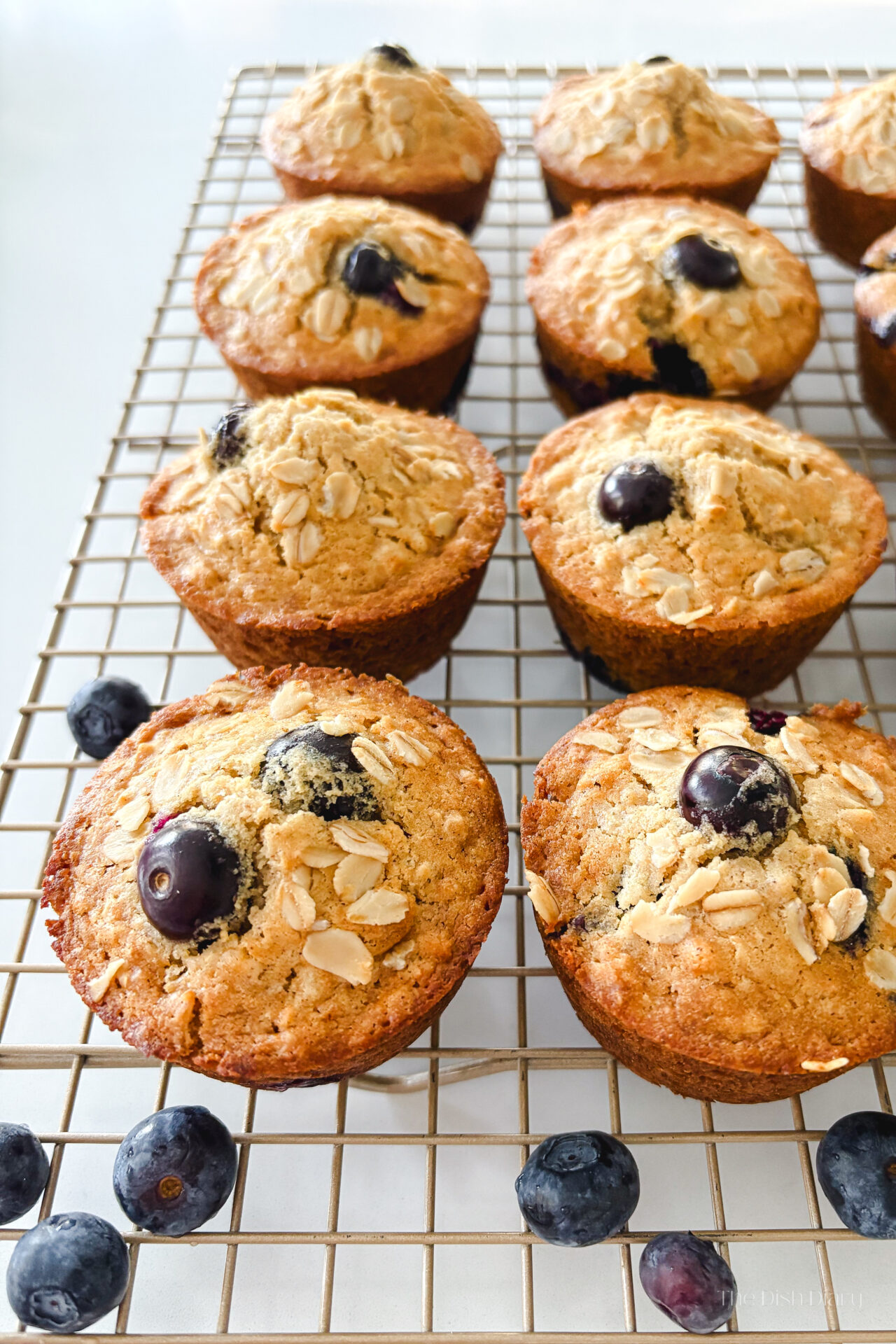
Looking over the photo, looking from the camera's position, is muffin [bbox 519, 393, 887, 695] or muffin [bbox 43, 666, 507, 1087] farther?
muffin [bbox 519, 393, 887, 695]

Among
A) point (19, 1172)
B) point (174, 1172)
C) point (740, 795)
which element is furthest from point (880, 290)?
point (19, 1172)

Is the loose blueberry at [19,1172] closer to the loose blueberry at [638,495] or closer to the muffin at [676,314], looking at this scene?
the loose blueberry at [638,495]

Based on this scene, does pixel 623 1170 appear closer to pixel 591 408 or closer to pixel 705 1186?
pixel 705 1186

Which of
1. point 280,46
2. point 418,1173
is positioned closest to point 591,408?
point 418,1173

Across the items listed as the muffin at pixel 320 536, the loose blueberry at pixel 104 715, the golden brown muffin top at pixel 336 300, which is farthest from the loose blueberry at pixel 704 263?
the loose blueberry at pixel 104 715

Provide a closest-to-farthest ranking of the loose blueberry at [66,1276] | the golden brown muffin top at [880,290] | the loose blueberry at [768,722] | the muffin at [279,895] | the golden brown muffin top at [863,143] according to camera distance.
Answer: the loose blueberry at [66,1276], the muffin at [279,895], the loose blueberry at [768,722], the golden brown muffin top at [880,290], the golden brown muffin top at [863,143]

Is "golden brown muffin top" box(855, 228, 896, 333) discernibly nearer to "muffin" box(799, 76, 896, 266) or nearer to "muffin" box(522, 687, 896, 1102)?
"muffin" box(799, 76, 896, 266)

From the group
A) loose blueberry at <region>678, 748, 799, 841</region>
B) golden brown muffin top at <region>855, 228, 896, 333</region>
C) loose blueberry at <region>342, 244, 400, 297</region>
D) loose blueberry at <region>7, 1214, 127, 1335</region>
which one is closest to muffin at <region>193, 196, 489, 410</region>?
loose blueberry at <region>342, 244, 400, 297</region>
